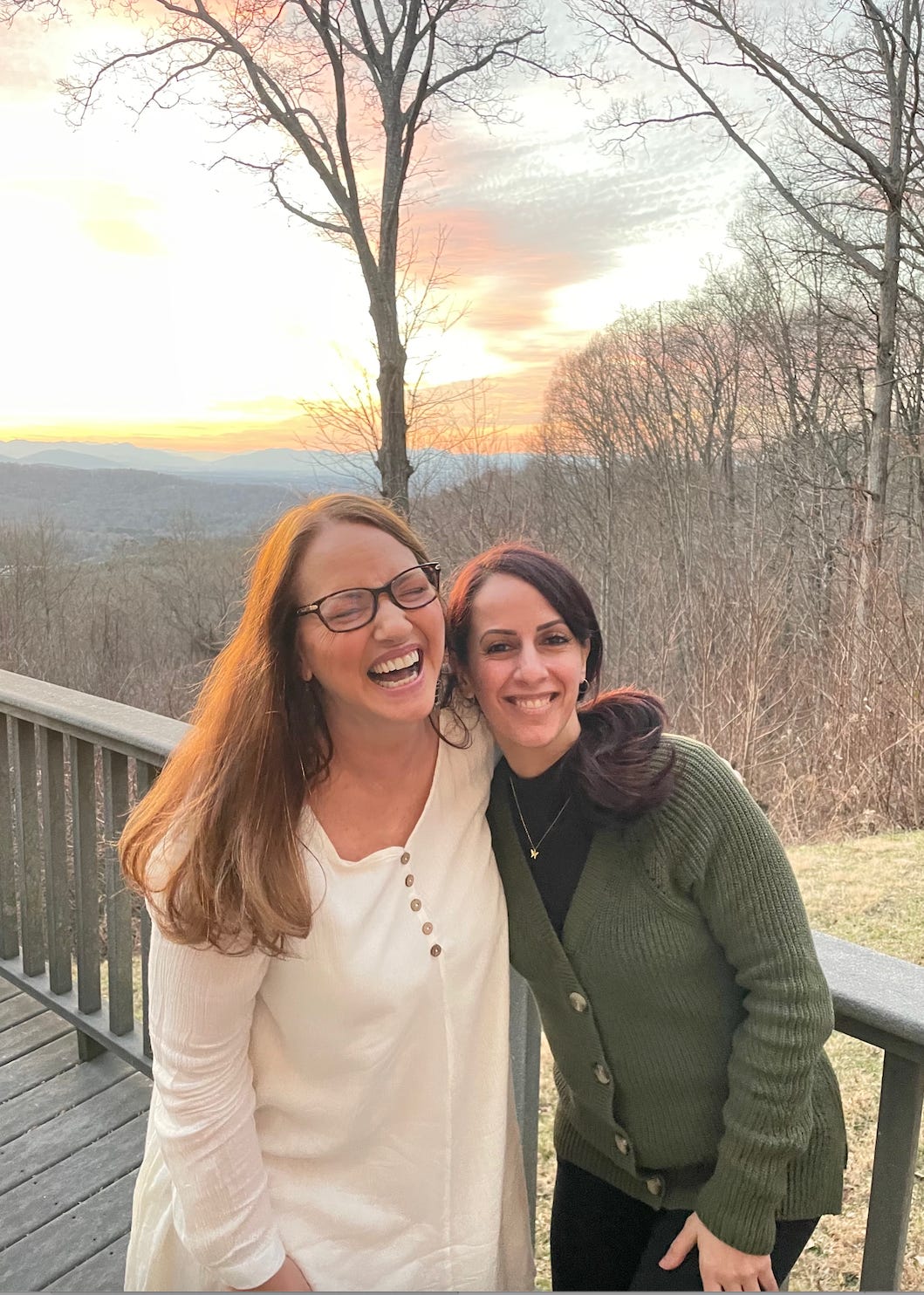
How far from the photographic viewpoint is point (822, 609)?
28.1 feet

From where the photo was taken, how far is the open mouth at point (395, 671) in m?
1.20

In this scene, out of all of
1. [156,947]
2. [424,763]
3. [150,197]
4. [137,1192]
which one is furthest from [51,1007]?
[150,197]

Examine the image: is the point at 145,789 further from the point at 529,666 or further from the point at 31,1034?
the point at 529,666

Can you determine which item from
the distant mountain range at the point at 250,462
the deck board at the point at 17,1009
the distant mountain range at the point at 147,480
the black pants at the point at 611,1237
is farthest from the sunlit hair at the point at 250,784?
the distant mountain range at the point at 147,480

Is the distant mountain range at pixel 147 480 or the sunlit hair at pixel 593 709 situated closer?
the sunlit hair at pixel 593 709

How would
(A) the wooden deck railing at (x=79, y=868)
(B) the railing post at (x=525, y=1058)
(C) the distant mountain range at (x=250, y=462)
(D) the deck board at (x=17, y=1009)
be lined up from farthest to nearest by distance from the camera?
(C) the distant mountain range at (x=250, y=462), (D) the deck board at (x=17, y=1009), (A) the wooden deck railing at (x=79, y=868), (B) the railing post at (x=525, y=1058)

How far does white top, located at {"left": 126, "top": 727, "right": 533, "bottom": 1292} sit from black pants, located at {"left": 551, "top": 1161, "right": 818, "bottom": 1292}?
12cm

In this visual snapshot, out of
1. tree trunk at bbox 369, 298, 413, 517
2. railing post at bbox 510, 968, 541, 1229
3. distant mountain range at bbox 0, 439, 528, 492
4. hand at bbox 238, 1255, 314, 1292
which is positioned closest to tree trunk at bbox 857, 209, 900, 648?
distant mountain range at bbox 0, 439, 528, 492

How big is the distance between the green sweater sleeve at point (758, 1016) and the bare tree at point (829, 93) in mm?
7646

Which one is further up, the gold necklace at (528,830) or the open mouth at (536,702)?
the open mouth at (536,702)

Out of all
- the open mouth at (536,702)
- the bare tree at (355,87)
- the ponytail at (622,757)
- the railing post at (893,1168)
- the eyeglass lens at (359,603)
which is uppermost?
the bare tree at (355,87)

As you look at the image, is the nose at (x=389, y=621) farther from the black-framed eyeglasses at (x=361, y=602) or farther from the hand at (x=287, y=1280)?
the hand at (x=287, y=1280)

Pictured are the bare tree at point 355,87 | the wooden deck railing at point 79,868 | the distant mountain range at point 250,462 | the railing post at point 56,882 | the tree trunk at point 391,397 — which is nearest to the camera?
the wooden deck railing at point 79,868

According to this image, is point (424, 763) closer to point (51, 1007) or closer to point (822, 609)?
point (51, 1007)
